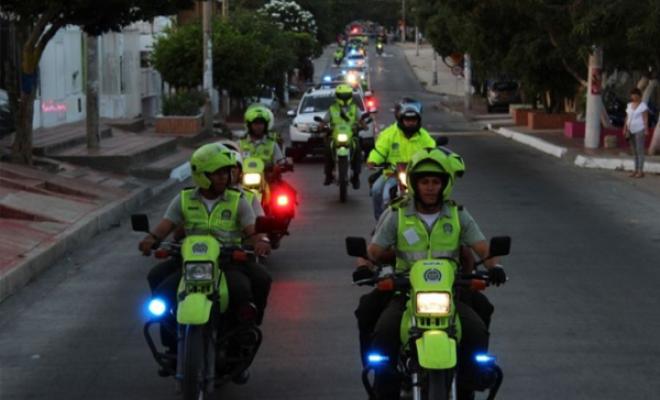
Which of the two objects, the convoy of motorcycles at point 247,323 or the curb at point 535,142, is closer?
the convoy of motorcycles at point 247,323

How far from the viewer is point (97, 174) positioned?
2553 centimetres

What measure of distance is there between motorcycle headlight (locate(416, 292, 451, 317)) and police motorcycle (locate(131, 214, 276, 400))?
138cm

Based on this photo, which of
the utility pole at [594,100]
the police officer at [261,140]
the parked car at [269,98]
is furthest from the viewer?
the parked car at [269,98]

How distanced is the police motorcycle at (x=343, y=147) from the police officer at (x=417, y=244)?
13.0 meters

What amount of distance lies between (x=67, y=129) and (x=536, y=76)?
15.4m

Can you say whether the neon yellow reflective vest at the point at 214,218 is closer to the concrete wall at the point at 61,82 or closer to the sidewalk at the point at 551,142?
the sidewalk at the point at 551,142

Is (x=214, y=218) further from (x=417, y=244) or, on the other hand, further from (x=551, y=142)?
(x=551, y=142)

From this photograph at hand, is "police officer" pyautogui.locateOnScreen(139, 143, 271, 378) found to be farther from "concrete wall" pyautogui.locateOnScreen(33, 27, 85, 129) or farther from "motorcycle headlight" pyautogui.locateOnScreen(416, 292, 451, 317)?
"concrete wall" pyautogui.locateOnScreen(33, 27, 85, 129)

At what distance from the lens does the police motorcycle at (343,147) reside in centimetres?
2062

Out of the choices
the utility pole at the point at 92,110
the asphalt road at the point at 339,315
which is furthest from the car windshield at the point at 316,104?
the asphalt road at the point at 339,315

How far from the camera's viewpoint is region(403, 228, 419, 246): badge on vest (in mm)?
7398

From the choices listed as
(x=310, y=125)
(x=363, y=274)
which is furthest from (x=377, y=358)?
(x=310, y=125)

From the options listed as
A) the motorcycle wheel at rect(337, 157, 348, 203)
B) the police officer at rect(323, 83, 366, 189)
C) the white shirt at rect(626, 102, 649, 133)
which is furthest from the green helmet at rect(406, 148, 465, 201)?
the white shirt at rect(626, 102, 649, 133)

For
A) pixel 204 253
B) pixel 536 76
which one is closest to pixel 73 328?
pixel 204 253
